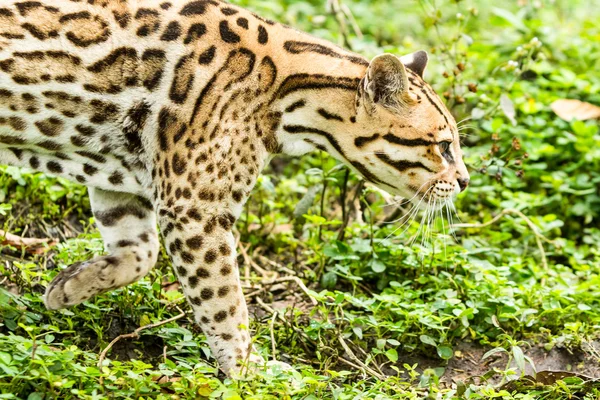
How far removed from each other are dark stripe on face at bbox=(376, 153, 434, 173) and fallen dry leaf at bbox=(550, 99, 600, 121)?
363cm

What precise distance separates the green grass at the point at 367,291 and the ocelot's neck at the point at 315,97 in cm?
104

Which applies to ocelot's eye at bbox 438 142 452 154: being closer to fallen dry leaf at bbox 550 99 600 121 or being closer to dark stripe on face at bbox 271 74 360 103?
dark stripe on face at bbox 271 74 360 103

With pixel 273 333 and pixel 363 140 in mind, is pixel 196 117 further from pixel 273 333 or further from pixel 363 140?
pixel 273 333

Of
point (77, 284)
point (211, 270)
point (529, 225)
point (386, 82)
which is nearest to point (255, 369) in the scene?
point (211, 270)

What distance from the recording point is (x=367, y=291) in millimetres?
7160

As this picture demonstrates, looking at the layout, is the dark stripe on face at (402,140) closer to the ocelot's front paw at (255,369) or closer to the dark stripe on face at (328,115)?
the dark stripe on face at (328,115)

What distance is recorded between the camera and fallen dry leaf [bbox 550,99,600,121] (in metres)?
9.23

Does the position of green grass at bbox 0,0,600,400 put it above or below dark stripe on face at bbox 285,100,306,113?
below

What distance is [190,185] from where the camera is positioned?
5.68 meters

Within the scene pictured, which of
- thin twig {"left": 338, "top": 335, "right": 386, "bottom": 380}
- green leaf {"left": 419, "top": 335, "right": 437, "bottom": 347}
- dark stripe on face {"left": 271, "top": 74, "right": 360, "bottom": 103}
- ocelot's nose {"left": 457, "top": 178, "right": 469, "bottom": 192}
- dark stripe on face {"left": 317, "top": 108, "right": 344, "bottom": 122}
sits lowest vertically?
thin twig {"left": 338, "top": 335, "right": 386, "bottom": 380}

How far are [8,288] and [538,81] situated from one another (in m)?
5.78

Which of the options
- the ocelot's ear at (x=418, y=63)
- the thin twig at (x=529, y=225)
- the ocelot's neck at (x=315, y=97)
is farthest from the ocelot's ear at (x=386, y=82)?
the thin twig at (x=529, y=225)

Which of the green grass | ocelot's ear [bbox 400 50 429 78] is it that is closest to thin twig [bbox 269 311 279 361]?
the green grass

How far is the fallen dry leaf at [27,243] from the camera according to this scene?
22.2 feet
